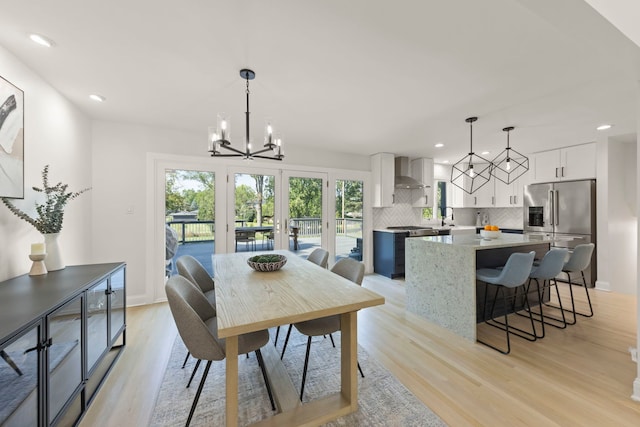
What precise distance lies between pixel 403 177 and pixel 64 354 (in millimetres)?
5211

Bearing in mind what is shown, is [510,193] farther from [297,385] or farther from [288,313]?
Answer: [288,313]

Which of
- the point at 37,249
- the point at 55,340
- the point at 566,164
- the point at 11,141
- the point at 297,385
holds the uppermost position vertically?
the point at 566,164

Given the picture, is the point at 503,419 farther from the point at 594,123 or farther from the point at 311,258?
the point at 594,123

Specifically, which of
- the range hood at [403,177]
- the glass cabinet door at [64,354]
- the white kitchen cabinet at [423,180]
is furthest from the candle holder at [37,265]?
the white kitchen cabinet at [423,180]

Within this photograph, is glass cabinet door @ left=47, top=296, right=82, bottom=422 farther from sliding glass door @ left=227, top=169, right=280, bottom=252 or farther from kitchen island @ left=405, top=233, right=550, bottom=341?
kitchen island @ left=405, top=233, right=550, bottom=341

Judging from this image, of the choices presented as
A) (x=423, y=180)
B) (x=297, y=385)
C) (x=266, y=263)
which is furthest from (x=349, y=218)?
(x=297, y=385)

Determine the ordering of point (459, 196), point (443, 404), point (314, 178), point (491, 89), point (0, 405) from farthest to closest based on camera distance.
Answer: point (459, 196), point (314, 178), point (491, 89), point (443, 404), point (0, 405)

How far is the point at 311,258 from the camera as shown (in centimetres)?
282

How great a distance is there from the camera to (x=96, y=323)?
187 centimetres

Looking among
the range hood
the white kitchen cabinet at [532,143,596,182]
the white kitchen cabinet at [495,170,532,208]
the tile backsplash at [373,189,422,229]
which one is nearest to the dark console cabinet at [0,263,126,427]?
the tile backsplash at [373,189,422,229]

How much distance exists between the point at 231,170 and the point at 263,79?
6.49 feet

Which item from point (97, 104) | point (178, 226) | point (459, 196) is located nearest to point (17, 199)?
point (97, 104)

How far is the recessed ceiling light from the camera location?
5.46ft

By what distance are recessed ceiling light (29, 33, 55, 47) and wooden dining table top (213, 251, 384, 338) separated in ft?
6.43
